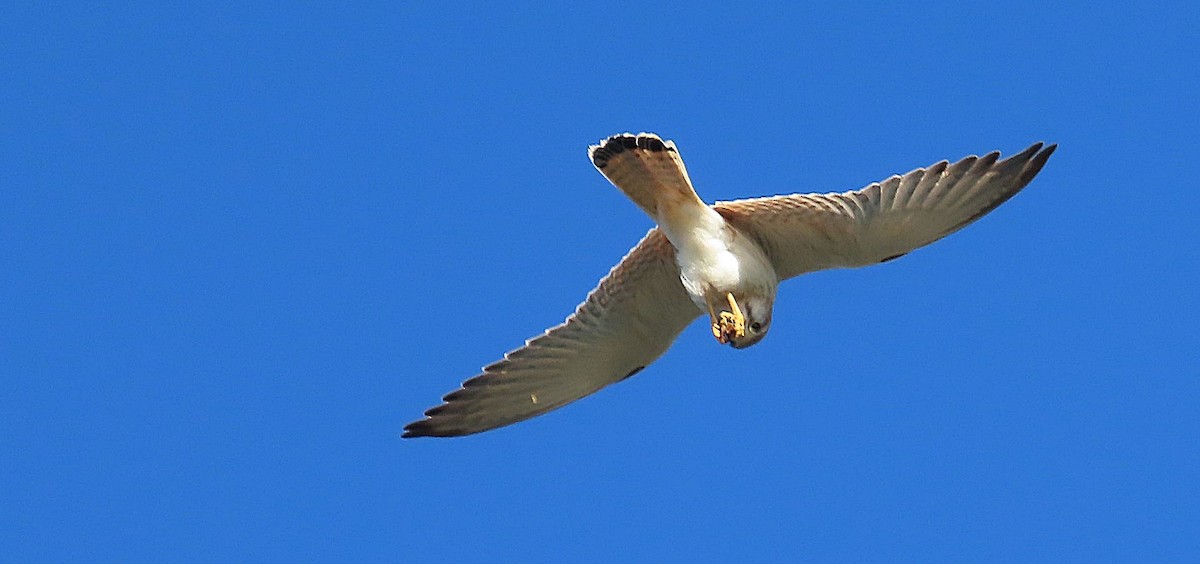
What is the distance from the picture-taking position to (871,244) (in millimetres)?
10477

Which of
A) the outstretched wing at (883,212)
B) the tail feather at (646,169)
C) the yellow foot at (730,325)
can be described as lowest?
the yellow foot at (730,325)

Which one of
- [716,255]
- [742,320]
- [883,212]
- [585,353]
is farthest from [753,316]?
[585,353]

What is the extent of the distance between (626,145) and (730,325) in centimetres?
131

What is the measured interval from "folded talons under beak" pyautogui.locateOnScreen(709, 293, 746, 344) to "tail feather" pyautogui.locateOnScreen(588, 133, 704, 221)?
0.69 meters

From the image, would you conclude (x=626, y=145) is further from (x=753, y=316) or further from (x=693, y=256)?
(x=753, y=316)

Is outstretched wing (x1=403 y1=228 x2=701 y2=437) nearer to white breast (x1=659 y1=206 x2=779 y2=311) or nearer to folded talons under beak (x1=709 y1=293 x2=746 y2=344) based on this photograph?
white breast (x1=659 y1=206 x2=779 y2=311)

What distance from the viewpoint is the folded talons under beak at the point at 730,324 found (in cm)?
1065

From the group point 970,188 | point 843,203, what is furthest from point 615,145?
point 970,188

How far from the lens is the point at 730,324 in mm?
10656

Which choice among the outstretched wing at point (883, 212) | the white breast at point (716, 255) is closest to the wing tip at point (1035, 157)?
the outstretched wing at point (883, 212)

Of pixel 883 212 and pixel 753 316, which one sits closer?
pixel 883 212

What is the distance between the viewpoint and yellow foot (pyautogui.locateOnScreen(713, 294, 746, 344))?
10648mm

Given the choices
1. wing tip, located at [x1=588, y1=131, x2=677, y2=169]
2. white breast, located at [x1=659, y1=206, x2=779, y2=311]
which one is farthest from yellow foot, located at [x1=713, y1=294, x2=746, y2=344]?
wing tip, located at [x1=588, y1=131, x2=677, y2=169]

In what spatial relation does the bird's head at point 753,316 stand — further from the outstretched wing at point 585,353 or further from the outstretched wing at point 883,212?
the outstretched wing at point 585,353
